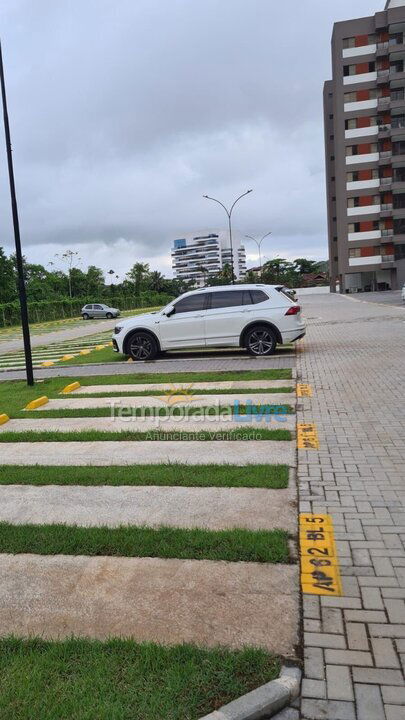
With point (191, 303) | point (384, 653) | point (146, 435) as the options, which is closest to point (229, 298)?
point (191, 303)

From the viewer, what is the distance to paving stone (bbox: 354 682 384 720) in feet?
7.22

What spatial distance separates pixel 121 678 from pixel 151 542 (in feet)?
4.27

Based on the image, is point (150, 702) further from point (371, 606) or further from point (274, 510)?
point (274, 510)

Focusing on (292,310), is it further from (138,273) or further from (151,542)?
(138,273)

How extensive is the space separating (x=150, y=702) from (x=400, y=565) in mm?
1731

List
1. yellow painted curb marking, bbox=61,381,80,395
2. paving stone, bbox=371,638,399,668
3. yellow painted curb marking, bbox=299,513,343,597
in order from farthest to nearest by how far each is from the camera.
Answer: yellow painted curb marking, bbox=61,381,80,395, yellow painted curb marking, bbox=299,513,343,597, paving stone, bbox=371,638,399,668

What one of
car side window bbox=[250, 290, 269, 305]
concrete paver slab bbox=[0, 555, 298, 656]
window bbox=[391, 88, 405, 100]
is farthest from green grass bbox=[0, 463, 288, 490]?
window bbox=[391, 88, 405, 100]

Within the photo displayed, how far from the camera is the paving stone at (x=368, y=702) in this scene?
7.22 feet

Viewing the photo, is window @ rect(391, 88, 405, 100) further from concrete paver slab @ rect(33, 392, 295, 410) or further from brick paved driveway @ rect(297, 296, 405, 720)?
concrete paver slab @ rect(33, 392, 295, 410)

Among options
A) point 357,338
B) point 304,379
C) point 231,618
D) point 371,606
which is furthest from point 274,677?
point 357,338

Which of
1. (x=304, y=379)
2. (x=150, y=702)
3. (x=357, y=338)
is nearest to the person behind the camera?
(x=150, y=702)

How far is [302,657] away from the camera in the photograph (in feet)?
8.39

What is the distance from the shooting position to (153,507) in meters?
4.37

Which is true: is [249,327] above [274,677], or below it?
above
